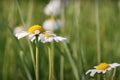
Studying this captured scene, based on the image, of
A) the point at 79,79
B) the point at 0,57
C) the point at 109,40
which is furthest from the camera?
the point at 109,40

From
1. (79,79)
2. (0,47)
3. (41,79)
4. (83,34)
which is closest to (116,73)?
(79,79)

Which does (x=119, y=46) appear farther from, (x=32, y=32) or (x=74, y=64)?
(x=32, y=32)

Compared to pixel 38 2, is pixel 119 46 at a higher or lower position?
lower

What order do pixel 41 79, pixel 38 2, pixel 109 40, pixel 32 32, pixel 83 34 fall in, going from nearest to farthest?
pixel 32 32 < pixel 41 79 < pixel 109 40 < pixel 83 34 < pixel 38 2

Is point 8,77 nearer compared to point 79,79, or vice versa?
point 79,79

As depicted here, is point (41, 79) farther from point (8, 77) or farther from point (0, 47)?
point (0, 47)

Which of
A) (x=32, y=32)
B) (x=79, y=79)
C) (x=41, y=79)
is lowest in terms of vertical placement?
(x=41, y=79)

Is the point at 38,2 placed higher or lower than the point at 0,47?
higher

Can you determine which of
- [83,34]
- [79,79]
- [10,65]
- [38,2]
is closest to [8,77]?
[10,65]

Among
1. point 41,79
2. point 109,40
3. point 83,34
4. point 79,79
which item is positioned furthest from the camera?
point 83,34
